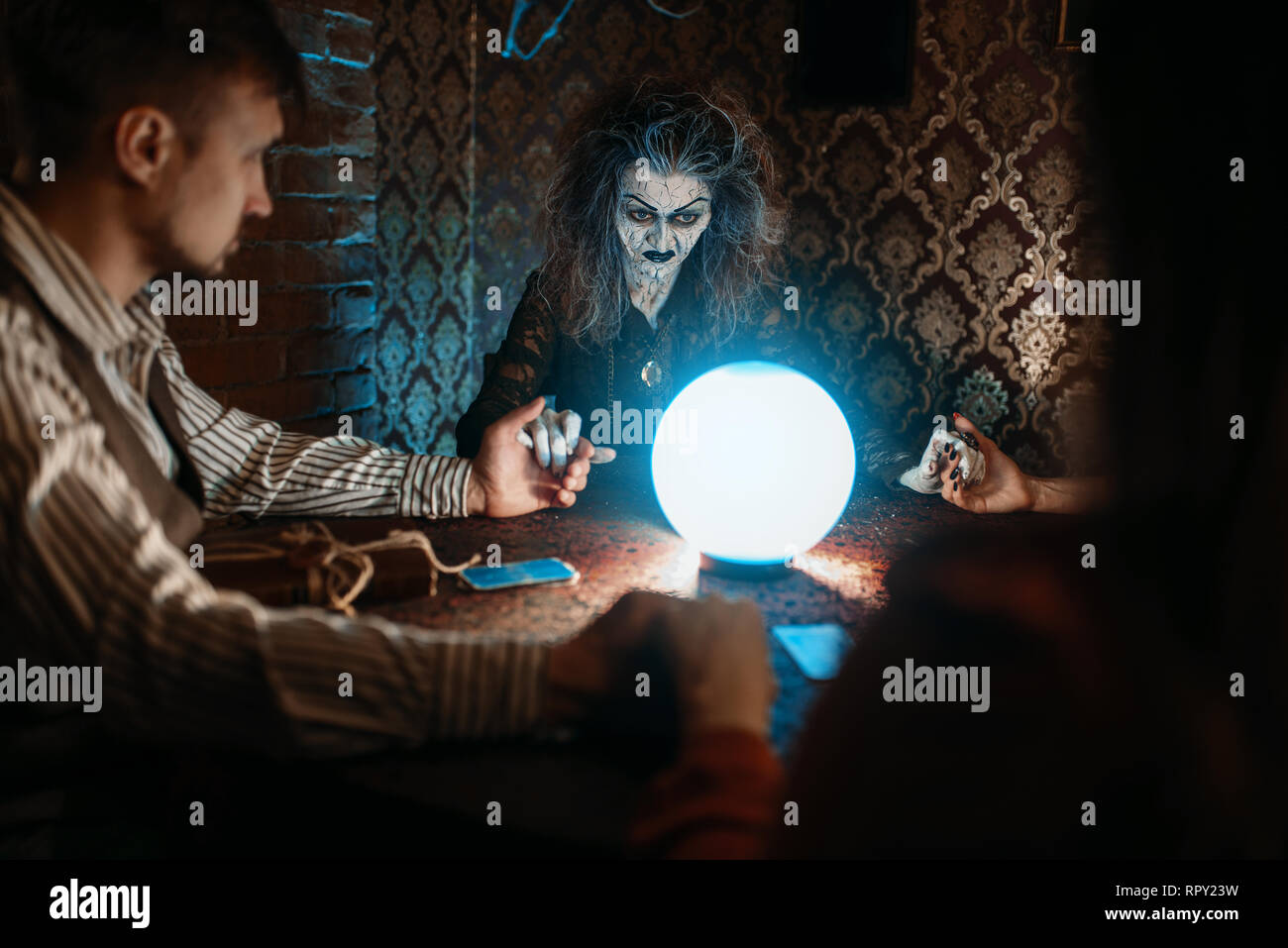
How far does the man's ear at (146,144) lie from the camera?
1.11m

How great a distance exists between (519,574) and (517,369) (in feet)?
4.24

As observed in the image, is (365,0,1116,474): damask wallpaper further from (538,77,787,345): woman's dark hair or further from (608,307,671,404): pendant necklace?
Result: (608,307,671,404): pendant necklace

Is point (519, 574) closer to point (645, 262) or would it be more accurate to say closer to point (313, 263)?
point (645, 262)

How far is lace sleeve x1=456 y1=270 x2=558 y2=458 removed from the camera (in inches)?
94.5

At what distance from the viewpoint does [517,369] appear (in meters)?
2.57

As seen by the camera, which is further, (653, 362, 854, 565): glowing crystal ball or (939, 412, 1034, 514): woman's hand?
(939, 412, 1034, 514): woman's hand

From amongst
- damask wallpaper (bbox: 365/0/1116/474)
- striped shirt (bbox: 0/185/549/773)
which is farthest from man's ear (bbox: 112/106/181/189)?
damask wallpaper (bbox: 365/0/1116/474)

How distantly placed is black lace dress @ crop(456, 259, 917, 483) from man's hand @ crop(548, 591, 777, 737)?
1.62 m

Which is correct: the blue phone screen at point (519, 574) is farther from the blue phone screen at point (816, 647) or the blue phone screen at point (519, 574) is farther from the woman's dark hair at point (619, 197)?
the woman's dark hair at point (619, 197)

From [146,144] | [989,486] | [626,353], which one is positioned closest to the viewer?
[146,144]

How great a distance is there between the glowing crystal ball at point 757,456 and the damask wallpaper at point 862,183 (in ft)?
6.45

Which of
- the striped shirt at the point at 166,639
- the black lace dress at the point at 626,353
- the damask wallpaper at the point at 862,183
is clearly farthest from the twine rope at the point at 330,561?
the damask wallpaper at the point at 862,183

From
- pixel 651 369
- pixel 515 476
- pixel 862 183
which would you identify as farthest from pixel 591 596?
pixel 862 183
